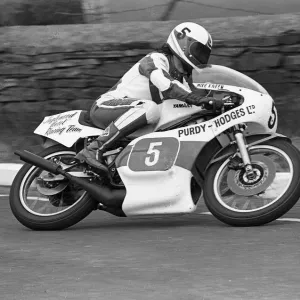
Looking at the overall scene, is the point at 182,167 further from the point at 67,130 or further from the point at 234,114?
the point at 67,130

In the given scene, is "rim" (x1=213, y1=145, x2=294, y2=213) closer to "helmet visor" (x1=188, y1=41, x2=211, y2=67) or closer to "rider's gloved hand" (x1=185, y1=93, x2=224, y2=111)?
"rider's gloved hand" (x1=185, y1=93, x2=224, y2=111)

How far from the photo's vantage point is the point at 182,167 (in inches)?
319

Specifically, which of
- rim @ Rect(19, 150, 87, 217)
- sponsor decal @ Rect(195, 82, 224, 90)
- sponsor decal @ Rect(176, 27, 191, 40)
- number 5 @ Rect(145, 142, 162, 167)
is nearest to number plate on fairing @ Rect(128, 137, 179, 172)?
number 5 @ Rect(145, 142, 162, 167)

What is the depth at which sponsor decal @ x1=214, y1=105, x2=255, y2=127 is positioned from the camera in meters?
7.95

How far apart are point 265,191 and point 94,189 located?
1332 millimetres

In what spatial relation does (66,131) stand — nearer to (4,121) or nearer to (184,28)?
(184,28)

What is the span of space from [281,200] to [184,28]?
1596 mm

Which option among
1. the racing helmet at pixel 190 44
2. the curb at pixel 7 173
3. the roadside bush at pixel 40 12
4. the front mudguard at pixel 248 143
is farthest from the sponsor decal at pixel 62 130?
the roadside bush at pixel 40 12

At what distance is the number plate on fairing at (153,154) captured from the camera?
8141 mm

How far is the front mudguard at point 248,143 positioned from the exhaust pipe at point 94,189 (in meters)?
0.74

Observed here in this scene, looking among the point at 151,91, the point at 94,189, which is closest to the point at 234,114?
the point at 151,91

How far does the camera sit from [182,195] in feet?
26.5

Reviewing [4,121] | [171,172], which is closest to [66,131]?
[171,172]

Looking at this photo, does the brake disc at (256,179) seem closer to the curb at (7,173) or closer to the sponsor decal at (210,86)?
the sponsor decal at (210,86)
